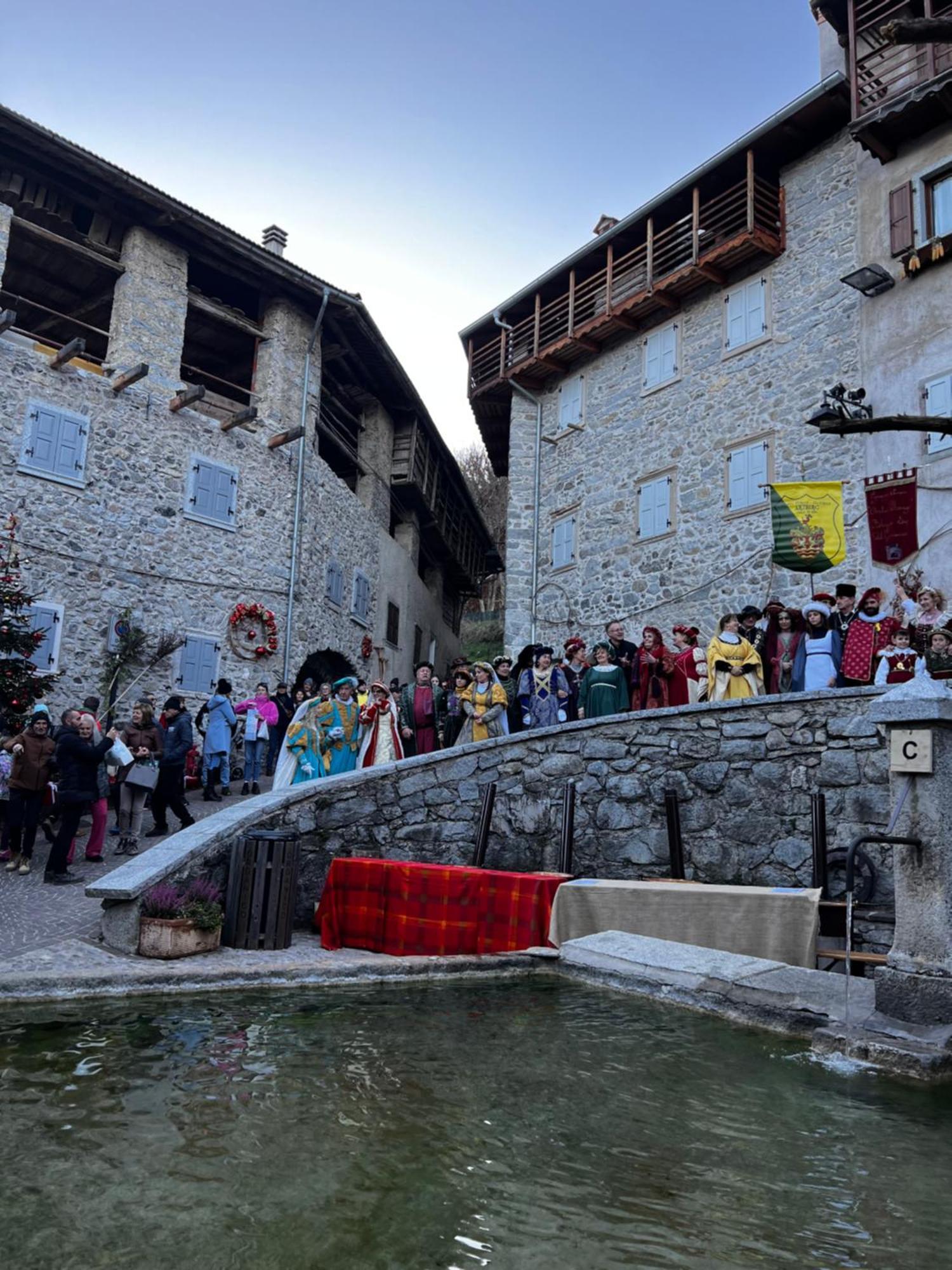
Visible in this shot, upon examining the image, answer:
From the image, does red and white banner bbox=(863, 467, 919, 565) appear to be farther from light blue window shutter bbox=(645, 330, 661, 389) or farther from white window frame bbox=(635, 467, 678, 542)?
light blue window shutter bbox=(645, 330, 661, 389)

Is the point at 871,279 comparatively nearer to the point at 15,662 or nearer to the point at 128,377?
the point at 128,377

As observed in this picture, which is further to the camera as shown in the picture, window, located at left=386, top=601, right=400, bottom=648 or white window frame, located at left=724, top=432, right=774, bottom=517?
window, located at left=386, top=601, right=400, bottom=648

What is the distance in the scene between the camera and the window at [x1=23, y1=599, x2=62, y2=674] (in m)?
15.8

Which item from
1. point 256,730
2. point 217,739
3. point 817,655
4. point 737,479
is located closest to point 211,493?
point 256,730

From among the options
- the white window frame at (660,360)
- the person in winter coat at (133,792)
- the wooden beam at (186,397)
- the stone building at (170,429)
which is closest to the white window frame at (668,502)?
the white window frame at (660,360)

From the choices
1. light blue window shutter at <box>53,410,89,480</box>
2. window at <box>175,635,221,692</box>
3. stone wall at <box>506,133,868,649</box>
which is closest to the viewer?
stone wall at <box>506,133,868,649</box>

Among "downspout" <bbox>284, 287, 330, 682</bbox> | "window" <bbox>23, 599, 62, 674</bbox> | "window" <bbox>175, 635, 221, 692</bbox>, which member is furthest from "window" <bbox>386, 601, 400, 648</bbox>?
"window" <bbox>23, 599, 62, 674</bbox>

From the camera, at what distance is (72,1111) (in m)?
3.54

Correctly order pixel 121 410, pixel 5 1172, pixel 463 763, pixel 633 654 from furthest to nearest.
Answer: pixel 121 410 < pixel 633 654 < pixel 463 763 < pixel 5 1172

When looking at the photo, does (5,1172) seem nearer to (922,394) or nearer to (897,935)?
(897,935)

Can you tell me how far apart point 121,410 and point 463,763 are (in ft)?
40.2

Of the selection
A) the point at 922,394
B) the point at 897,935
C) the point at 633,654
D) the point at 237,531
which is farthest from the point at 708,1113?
the point at 237,531

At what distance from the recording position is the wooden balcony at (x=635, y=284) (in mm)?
17109

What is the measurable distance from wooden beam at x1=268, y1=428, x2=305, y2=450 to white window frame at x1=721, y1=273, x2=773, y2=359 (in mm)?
8501
